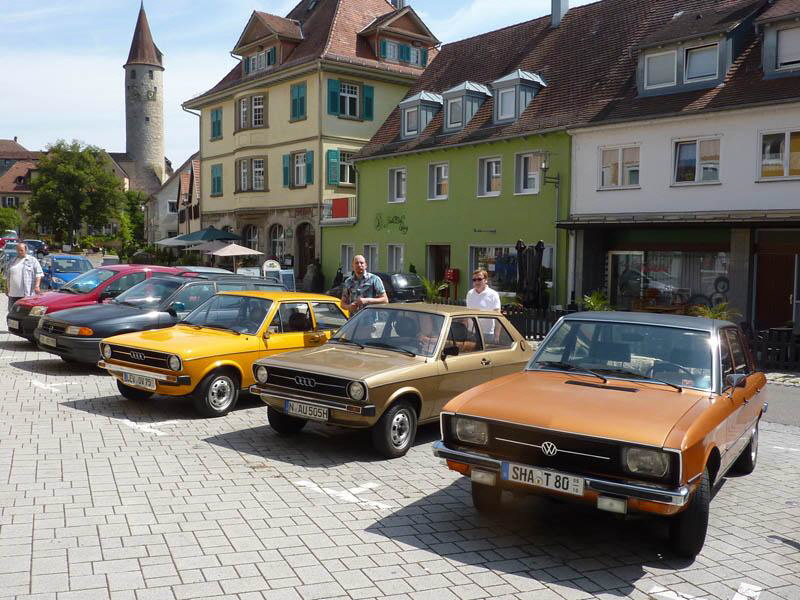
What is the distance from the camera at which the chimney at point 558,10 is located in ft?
94.4

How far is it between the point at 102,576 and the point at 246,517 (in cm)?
135

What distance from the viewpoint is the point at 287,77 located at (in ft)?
118

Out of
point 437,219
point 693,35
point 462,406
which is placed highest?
point 693,35

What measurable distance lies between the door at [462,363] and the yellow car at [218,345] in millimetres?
2360

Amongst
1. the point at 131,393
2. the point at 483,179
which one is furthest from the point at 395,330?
the point at 483,179

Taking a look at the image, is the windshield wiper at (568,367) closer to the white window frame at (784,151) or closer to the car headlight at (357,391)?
the car headlight at (357,391)

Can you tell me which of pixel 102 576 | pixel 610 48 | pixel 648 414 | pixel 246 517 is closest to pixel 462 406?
pixel 648 414

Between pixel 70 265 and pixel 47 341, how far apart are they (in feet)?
49.6

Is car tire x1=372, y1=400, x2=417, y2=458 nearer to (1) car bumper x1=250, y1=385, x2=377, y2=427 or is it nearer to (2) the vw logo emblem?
(1) car bumper x1=250, y1=385, x2=377, y2=427

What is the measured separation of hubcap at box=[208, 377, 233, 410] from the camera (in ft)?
30.6

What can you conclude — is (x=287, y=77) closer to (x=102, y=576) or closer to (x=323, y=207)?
(x=323, y=207)

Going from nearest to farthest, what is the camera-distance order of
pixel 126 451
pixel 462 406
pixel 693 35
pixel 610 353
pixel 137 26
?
pixel 462 406 → pixel 610 353 → pixel 126 451 → pixel 693 35 → pixel 137 26

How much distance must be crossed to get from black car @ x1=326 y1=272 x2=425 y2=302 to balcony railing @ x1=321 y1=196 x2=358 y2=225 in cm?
998

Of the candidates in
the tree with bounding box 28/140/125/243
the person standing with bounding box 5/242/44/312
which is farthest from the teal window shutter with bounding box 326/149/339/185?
the tree with bounding box 28/140/125/243
